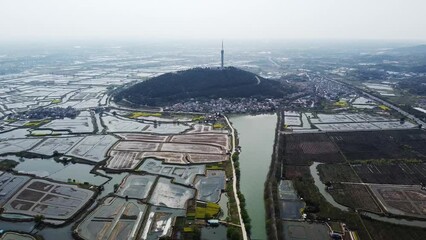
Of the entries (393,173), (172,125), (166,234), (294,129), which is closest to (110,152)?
(172,125)

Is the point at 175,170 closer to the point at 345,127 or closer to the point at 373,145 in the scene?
the point at 373,145

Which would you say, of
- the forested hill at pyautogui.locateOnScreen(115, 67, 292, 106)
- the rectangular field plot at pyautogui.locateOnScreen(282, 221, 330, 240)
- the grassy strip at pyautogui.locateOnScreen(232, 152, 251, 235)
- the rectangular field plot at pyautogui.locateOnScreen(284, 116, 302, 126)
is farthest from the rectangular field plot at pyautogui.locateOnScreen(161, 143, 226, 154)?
the forested hill at pyautogui.locateOnScreen(115, 67, 292, 106)

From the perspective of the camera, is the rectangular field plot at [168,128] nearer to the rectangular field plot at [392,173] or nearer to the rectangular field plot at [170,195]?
the rectangular field plot at [170,195]

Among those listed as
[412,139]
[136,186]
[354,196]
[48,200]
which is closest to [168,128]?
[136,186]

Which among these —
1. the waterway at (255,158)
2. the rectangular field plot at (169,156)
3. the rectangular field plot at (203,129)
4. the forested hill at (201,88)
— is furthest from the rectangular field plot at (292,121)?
the rectangular field plot at (169,156)

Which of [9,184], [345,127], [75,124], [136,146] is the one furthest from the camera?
[75,124]

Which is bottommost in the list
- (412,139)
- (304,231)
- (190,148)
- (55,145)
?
(412,139)

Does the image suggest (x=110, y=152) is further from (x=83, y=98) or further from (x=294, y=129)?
(x=83, y=98)
